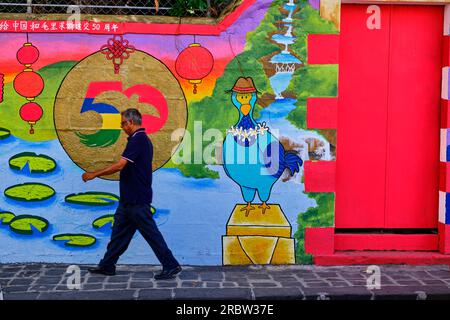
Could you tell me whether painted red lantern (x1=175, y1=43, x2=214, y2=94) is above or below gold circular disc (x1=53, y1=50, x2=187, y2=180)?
above

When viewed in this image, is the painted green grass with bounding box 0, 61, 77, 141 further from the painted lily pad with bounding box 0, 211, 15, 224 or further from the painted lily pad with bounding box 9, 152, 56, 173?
the painted lily pad with bounding box 0, 211, 15, 224

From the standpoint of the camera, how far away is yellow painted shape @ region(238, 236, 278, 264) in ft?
24.8

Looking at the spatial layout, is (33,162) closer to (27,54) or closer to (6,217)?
(6,217)

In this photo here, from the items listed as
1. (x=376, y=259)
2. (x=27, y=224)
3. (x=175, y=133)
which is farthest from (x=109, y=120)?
(x=376, y=259)

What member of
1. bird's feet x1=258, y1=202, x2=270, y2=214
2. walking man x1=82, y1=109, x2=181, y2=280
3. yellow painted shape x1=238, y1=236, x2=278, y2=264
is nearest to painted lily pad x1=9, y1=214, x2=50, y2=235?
walking man x1=82, y1=109, x2=181, y2=280

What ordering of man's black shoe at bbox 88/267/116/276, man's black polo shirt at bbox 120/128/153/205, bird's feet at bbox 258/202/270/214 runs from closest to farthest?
→ man's black polo shirt at bbox 120/128/153/205 < man's black shoe at bbox 88/267/116/276 < bird's feet at bbox 258/202/270/214

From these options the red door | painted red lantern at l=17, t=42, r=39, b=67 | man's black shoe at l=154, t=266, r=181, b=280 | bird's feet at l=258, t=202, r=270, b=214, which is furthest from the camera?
the red door

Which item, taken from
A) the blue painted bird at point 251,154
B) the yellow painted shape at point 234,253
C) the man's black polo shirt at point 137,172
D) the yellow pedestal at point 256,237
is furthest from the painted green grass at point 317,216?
the man's black polo shirt at point 137,172

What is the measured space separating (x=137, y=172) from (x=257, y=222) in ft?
5.33

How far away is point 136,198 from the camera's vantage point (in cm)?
679

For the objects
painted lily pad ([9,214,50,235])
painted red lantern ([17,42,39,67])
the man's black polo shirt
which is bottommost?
painted lily pad ([9,214,50,235])

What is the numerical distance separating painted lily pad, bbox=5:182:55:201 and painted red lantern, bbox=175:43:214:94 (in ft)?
6.74

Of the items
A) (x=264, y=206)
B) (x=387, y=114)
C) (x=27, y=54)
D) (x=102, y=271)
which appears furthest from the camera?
(x=387, y=114)
